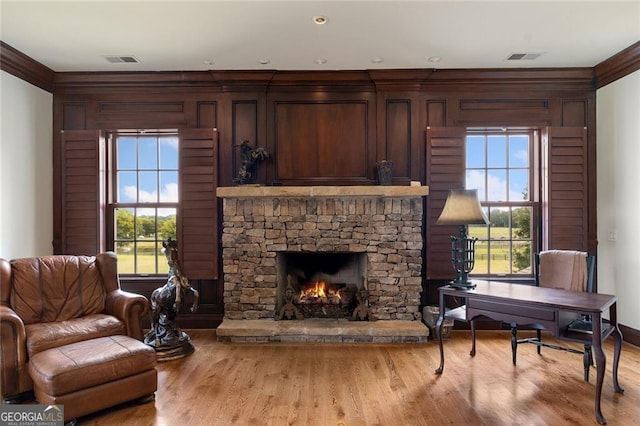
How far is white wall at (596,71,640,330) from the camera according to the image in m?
3.68

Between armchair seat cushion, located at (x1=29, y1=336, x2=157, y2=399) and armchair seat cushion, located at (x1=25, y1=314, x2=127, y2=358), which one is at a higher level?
armchair seat cushion, located at (x1=25, y1=314, x2=127, y2=358)

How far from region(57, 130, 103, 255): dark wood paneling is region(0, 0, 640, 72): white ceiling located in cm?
82

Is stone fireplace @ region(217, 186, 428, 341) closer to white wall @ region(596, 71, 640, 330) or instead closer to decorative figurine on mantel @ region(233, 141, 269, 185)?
decorative figurine on mantel @ region(233, 141, 269, 185)

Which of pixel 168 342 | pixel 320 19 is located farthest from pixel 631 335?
pixel 168 342

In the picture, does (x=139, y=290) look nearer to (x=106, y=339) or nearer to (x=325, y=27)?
(x=106, y=339)

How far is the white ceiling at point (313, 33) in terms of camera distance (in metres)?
2.85

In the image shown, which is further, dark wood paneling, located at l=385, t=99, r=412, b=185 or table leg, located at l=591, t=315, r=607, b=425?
dark wood paneling, located at l=385, t=99, r=412, b=185

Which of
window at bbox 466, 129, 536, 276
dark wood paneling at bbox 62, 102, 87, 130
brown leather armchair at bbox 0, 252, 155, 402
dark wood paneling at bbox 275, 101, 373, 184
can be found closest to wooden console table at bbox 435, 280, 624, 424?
window at bbox 466, 129, 536, 276

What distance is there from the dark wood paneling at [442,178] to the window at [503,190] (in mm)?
275

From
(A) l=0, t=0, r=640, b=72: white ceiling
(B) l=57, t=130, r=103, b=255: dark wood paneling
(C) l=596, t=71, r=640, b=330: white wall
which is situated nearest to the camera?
(A) l=0, t=0, r=640, b=72: white ceiling

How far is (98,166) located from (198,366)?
8.40 feet

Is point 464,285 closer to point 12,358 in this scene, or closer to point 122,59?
point 12,358

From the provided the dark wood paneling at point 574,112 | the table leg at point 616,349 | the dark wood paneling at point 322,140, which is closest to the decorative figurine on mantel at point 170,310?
the dark wood paneling at point 322,140

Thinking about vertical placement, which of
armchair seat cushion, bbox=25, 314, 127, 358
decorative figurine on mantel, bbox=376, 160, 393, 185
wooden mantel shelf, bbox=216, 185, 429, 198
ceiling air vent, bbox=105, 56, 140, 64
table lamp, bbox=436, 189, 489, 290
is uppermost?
ceiling air vent, bbox=105, 56, 140, 64
